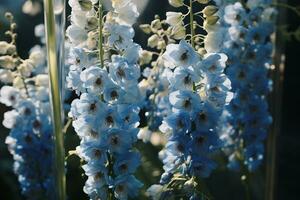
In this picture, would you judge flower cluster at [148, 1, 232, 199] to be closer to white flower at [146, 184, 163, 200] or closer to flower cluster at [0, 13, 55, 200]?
white flower at [146, 184, 163, 200]

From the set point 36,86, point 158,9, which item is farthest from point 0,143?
point 158,9

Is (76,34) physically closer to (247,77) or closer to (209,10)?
(209,10)

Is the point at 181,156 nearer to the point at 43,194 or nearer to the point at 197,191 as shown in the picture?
the point at 197,191

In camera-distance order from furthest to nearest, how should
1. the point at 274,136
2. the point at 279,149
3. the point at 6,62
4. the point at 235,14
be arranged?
the point at 279,149
the point at 274,136
the point at 235,14
the point at 6,62

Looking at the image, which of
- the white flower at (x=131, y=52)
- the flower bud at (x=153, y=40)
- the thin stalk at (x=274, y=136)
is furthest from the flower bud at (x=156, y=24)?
the thin stalk at (x=274, y=136)

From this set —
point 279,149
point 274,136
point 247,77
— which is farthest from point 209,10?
point 279,149

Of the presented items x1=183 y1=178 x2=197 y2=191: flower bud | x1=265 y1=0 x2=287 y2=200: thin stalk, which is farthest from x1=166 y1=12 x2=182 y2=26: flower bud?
x1=265 y1=0 x2=287 y2=200: thin stalk
